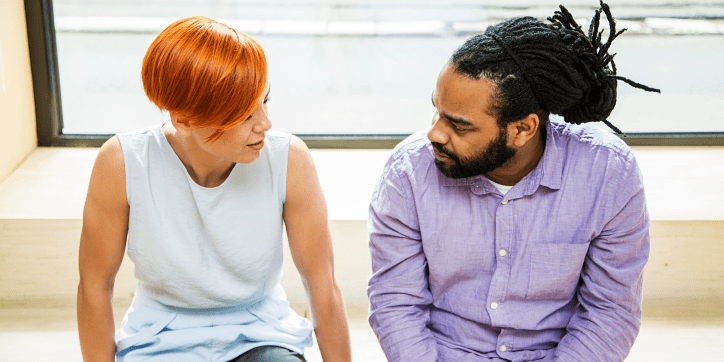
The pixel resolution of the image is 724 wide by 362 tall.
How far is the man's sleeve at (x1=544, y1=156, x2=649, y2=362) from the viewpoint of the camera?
136 centimetres

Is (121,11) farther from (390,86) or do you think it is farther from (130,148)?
(130,148)

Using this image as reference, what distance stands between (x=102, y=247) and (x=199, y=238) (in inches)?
7.7

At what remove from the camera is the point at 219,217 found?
139cm

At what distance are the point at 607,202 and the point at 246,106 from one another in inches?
29.8

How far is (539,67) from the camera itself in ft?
4.13

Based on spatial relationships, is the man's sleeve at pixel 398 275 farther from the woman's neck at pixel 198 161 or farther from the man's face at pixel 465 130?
the woman's neck at pixel 198 161

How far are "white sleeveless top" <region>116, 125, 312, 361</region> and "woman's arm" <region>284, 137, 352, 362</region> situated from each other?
27 millimetres

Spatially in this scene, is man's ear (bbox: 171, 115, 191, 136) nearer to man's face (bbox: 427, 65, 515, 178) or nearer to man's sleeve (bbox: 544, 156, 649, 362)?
man's face (bbox: 427, 65, 515, 178)

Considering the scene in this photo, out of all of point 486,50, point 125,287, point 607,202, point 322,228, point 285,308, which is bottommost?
point 125,287

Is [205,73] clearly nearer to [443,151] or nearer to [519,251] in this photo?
[443,151]

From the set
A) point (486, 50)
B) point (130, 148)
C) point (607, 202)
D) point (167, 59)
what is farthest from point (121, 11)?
point (607, 202)

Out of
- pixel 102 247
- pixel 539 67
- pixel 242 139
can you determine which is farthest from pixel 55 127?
pixel 539 67

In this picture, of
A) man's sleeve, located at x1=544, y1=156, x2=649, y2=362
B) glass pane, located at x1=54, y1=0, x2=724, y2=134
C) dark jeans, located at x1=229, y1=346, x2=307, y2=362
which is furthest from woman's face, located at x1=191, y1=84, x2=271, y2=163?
glass pane, located at x1=54, y1=0, x2=724, y2=134

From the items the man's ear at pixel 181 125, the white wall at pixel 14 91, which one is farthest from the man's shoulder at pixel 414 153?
the white wall at pixel 14 91
